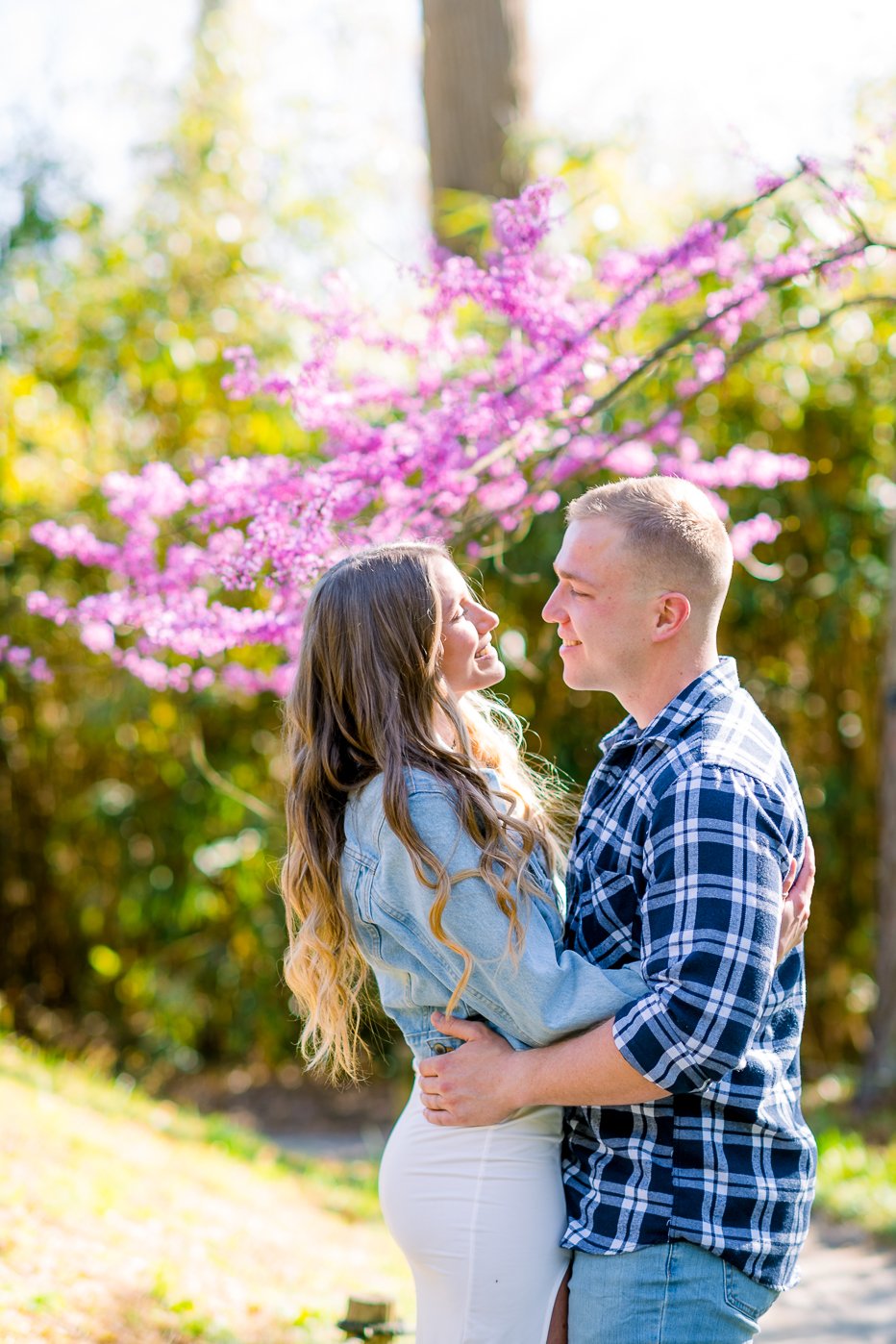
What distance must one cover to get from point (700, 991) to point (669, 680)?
17.3 inches

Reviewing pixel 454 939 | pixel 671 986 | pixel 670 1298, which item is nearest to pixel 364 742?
pixel 454 939

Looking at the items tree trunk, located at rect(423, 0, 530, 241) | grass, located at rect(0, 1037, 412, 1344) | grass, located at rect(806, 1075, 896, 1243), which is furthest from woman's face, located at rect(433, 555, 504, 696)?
tree trunk, located at rect(423, 0, 530, 241)

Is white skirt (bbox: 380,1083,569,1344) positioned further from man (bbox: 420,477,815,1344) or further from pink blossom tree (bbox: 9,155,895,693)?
pink blossom tree (bbox: 9,155,895,693)

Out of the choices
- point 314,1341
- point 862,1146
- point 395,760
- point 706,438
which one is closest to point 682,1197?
point 395,760

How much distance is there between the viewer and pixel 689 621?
5.57ft

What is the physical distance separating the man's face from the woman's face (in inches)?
5.0

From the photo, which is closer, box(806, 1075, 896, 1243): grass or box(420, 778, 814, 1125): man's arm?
box(420, 778, 814, 1125): man's arm

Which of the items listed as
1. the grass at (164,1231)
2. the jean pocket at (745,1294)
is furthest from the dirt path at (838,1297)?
the jean pocket at (745,1294)

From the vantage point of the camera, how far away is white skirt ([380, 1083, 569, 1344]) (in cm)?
165

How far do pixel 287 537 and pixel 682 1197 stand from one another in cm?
137

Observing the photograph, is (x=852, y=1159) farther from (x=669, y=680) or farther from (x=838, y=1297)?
(x=669, y=680)

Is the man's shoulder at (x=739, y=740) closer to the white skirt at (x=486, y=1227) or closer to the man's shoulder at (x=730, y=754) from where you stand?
the man's shoulder at (x=730, y=754)

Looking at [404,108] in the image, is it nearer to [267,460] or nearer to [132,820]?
[132,820]

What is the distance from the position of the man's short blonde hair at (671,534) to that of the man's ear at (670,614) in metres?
0.01
